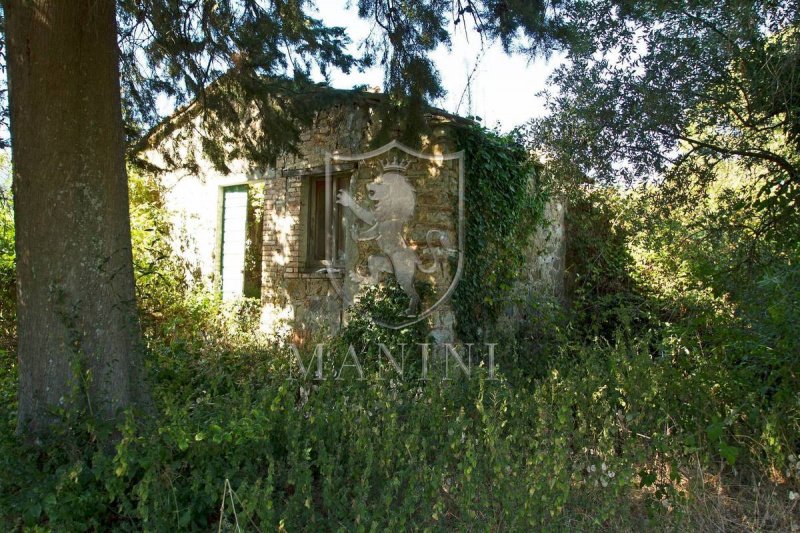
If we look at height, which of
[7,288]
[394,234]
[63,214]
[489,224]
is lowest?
[7,288]

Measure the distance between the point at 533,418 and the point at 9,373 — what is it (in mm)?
4299

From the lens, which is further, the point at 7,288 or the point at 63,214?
the point at 7,288

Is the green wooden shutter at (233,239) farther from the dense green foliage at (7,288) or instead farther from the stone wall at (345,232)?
the dense green foliage at (7,288)

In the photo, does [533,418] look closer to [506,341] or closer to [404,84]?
[404,84]

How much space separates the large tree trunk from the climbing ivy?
3.87 metres

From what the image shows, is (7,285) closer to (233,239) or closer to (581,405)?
(233,239)

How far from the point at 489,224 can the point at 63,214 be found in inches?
181

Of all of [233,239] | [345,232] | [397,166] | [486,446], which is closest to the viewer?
[486,446]

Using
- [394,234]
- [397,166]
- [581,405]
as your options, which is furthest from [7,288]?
[581,405]

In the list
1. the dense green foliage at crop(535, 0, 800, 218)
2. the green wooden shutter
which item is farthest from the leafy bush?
the dense green foliage at crop(535, 0, 800, 218)

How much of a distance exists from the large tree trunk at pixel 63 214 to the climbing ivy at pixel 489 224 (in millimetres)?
3869

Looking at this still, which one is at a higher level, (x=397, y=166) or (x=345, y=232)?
(x=397, y=166)

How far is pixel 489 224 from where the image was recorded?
715 cm

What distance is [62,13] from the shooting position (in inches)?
144
